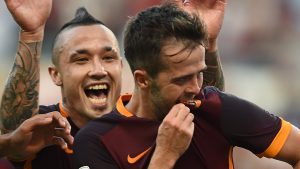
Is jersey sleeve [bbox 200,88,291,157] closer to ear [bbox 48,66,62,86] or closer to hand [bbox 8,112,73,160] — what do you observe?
hand [bbox 8,112,73,160]

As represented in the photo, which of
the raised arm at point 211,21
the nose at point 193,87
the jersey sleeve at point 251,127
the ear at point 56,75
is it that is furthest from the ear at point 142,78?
the ear at point 56,75

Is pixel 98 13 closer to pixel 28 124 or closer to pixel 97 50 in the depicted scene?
pixel 97 50

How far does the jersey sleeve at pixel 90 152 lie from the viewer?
11.7 ft

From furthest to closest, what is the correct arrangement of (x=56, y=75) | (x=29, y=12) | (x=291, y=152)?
(x=56, y=75) < (x=29, y=12) < (x=291, y=152)

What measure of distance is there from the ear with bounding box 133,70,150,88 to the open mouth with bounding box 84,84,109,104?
0.83 metres

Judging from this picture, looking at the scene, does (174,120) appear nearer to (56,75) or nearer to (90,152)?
(90,152)

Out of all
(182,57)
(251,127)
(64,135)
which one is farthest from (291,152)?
(64,135)

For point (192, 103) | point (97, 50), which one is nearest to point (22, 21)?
point (97, 50)

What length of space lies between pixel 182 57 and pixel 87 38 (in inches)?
43.0

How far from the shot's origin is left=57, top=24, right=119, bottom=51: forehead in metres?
4.44

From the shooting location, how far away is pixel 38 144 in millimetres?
3809

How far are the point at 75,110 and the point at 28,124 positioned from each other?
2.66ft

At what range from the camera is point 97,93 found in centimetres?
463

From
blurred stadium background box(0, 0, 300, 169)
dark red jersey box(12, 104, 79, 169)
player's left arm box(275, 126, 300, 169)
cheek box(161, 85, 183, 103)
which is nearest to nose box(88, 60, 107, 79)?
dark red jersey box(12, 104, 79, 169)
